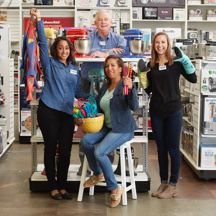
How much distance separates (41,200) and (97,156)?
74 centimetres

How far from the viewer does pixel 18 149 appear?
6.59m

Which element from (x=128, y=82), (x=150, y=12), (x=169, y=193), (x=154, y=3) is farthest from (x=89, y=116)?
(x=154, y=3)

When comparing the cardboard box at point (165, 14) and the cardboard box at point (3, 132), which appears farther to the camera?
the cardboard box at point (165, 14)

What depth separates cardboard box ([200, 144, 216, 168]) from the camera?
4.94 m

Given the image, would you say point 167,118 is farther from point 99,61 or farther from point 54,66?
point 54,66

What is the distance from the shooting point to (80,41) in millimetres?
4238

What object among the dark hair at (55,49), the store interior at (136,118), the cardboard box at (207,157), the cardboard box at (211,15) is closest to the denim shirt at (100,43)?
the store interior at (136,118)

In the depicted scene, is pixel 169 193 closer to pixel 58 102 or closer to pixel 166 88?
pixel 166 88

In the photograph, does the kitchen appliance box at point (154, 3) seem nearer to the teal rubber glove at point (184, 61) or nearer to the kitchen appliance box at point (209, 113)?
the kitchen appliance box at point (209, 113)

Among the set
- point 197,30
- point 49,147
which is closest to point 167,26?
point 197,30

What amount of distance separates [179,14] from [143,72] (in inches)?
156

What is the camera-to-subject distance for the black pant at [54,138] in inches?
160

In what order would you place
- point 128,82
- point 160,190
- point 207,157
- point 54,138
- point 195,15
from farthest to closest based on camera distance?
1. point 195,15
2. point 207,157
3. point 160,190
4. point 54,138
5. point 128,82

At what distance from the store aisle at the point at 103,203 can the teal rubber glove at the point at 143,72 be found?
108 cm
